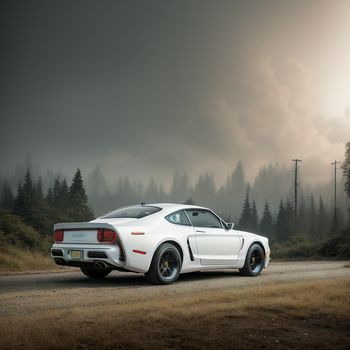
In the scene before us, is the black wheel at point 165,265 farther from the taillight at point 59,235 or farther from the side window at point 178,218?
the taillight at point 59,235

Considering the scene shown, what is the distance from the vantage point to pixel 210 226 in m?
11.2

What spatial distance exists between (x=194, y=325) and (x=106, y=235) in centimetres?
389

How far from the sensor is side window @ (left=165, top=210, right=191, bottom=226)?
10.3 m

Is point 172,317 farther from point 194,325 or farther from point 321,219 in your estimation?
point 321,219

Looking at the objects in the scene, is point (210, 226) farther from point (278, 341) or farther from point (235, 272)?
point (278, 341)

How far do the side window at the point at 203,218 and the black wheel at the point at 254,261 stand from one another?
1059 millimetres

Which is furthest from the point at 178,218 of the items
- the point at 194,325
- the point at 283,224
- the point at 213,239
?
the point at 283,224

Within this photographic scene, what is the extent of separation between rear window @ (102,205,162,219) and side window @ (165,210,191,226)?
0.29 m

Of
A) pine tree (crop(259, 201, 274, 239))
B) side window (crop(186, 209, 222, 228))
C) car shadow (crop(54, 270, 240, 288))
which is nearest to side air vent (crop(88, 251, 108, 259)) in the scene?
car shadow (crop(54, 270, 240, 288))

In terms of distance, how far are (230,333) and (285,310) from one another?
1564 mm

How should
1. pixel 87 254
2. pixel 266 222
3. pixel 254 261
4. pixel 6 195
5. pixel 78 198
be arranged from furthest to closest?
1. pixel 266 222
2. pixel 6 195
3. pixel 78 198
4. pixel 254 261
5. pixel 87 254

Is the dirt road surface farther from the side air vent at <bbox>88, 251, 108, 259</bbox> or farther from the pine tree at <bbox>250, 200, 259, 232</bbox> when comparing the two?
the pine tree at <bbox>250, 200, 259, 232</bbox>

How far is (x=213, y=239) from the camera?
1098 cm

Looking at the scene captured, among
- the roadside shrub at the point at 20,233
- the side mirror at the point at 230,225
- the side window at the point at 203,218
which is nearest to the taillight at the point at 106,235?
the side window at the point at 203,218
